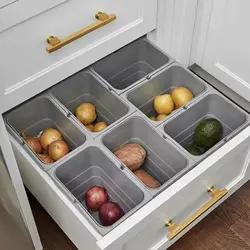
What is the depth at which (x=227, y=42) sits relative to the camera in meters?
1.38

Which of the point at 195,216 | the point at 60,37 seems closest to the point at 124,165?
the point at 195,216

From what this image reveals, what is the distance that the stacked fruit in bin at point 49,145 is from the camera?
1.25m

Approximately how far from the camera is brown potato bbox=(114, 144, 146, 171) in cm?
125

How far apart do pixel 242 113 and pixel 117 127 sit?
31cm

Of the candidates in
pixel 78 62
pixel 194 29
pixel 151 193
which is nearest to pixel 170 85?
pixel 194 29

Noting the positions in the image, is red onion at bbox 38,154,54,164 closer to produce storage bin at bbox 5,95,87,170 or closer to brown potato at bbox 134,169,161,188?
produce storage bin at bbox 5,95,87,170

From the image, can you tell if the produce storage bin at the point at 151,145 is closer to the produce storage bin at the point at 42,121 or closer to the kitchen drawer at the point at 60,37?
the produce storage bin at the point at 42,121

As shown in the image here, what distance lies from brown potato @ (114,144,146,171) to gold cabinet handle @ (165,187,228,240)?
6.6 inches

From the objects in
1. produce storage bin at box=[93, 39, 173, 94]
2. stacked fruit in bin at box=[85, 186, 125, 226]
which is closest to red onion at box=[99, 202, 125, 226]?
stacked fruit in bin at box=[85, 186, 125, 226]

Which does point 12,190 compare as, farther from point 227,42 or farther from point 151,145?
point 227,42

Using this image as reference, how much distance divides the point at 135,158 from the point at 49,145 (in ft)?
0.70

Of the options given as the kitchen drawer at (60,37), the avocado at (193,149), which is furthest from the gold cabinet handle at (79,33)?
the avocado at (193,149)

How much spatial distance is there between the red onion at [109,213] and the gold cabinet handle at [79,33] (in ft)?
1.23

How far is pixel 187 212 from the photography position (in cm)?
125
